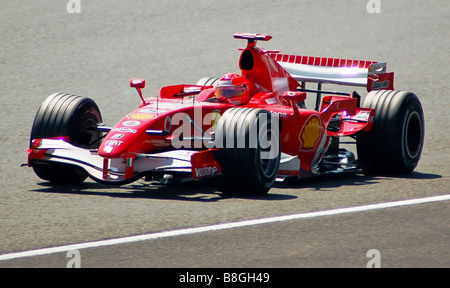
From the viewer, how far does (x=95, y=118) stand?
10.2 meters

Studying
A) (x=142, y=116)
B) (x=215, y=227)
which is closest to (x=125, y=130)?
(x=142, y=116)

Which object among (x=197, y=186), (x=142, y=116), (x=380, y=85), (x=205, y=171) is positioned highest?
(x=380, y=85)

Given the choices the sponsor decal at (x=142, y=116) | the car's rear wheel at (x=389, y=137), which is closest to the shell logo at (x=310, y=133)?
the car's rear wheel at (x=389, y=137)

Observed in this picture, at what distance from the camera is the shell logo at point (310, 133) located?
1000 centimetres

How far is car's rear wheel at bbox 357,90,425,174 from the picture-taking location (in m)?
10.4

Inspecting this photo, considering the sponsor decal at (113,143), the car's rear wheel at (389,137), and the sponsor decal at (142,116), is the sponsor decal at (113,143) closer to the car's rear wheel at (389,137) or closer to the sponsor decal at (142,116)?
the sponsor decal at (142,116)

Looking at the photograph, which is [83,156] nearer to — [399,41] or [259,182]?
[259,182]

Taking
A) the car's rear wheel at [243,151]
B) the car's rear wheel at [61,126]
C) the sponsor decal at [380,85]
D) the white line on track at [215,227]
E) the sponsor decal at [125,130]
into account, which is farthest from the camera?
the sponsor decal at [380,85]

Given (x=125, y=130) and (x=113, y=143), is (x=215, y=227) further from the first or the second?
(x=125, y=130)

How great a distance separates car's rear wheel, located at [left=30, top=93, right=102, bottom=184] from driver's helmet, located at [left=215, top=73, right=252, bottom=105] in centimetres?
152

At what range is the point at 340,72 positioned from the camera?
38.3 feet

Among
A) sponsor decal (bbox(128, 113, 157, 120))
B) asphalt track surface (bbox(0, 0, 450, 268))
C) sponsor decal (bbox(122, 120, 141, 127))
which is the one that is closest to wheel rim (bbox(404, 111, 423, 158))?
asphalt track surface (bbox(0, 0, 450, 268))

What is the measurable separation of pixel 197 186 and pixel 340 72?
10.1ft
